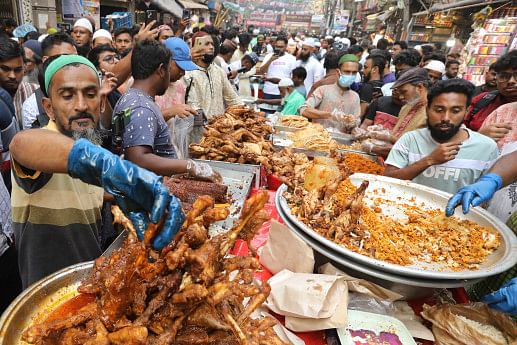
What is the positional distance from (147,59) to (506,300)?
3114 millimetres

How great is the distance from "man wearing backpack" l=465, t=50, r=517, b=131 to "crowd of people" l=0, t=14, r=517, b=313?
0.06 feet

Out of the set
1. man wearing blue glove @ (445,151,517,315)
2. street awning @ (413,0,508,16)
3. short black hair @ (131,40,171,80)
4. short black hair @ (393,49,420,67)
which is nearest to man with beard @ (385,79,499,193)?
man wearing blue glove @ (445,151,517,315)

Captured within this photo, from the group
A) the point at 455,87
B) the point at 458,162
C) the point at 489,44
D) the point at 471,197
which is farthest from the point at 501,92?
the point at 489,44

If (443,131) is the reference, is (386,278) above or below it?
below

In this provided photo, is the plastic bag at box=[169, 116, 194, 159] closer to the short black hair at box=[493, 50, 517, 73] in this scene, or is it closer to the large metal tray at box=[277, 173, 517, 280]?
the large metal tray at box=[277, 173, 517, 280]

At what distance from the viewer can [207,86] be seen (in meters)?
4.93

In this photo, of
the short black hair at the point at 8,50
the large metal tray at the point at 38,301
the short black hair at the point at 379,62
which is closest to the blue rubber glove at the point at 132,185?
the large metal tray at the point at 38,301

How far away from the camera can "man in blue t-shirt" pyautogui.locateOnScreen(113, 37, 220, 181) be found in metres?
2.63

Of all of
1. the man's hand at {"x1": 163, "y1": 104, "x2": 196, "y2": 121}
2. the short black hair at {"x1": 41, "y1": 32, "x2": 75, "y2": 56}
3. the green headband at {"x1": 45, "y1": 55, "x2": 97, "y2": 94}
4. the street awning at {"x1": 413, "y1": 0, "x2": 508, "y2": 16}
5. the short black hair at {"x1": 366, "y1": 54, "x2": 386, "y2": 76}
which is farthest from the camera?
the street awning at {"x1": 413, "y1": 0, "x2": 508, "y2": 16}

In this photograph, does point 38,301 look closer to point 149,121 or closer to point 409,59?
point 149,121

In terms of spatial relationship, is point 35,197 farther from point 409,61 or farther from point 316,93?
point 409,61

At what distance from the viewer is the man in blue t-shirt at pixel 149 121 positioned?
2.63m

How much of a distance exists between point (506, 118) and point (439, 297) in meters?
2.53

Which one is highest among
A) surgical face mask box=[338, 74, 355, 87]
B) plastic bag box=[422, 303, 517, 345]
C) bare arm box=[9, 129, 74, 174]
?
surgical face mask box=[338, 74, 355, 87]
